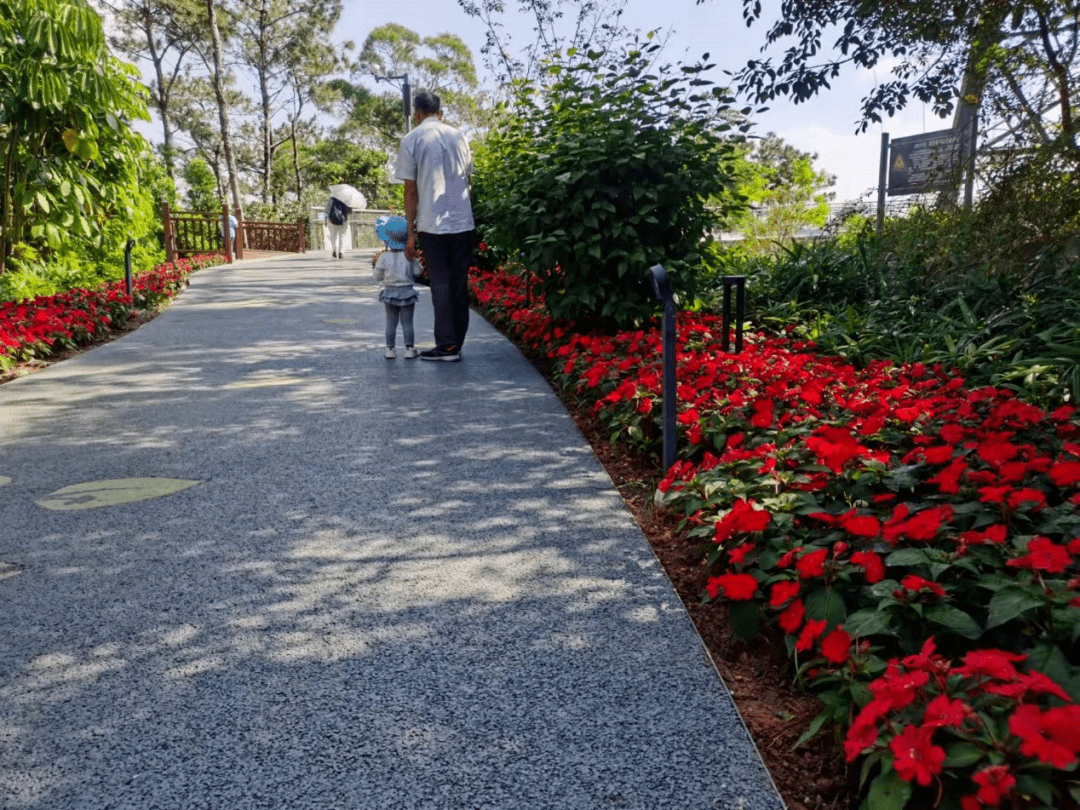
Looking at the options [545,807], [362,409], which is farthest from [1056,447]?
[362,409]

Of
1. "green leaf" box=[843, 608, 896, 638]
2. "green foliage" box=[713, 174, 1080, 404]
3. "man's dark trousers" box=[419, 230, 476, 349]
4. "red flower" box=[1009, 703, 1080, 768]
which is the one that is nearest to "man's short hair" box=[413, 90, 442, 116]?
"man's dark trousers" box=[419, 230, 476, 349]

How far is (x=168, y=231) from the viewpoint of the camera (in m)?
16.6

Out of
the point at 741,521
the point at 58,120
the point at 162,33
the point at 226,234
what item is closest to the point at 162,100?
the point at 162,33

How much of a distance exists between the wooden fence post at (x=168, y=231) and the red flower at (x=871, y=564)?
16.7 meters

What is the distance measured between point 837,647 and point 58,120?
8.26 meters

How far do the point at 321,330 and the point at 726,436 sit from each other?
527 cm

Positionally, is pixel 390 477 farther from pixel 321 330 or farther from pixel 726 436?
pixel 321 330

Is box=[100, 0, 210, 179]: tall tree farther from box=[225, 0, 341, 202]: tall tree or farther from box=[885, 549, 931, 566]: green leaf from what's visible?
box=[885, 549, 931, 566]: green leaf

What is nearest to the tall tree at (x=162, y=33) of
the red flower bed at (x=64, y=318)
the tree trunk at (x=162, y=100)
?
the tree trunk at (x=162, y=100)

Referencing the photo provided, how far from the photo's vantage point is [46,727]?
1.93 m

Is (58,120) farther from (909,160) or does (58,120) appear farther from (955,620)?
(909,160)

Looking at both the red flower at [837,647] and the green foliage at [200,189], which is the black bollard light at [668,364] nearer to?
the red flower at [837,647]

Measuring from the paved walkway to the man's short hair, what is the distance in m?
2.54

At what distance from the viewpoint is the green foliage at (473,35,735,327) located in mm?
5438
